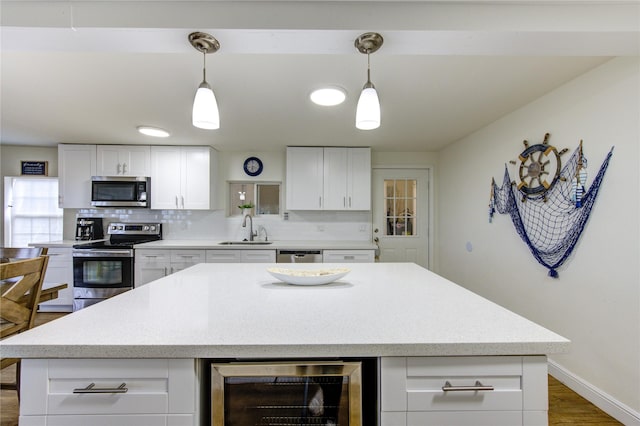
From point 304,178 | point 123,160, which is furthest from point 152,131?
point 304,178

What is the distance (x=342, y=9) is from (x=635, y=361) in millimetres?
2459

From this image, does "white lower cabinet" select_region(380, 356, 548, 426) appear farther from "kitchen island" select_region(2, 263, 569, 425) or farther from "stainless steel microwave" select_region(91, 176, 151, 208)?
"stainless steel microwave" select_region(91, 176, 151, 208)

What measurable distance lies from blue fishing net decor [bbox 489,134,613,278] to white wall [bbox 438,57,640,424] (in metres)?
0.05

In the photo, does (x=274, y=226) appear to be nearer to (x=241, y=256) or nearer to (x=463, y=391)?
(x=241, y=256)

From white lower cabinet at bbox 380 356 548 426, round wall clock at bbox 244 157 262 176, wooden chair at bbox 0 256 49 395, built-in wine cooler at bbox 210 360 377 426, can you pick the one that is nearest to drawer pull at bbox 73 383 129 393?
built-in wine cooler at bbox 210 360 377 426

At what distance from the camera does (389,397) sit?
81cm

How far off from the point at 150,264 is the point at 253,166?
187 centimetres

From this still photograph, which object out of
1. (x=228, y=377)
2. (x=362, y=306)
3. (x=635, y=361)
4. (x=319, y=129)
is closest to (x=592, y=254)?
(x=635, y=361)

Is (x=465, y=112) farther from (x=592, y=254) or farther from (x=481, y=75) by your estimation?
(x=592, y=254)

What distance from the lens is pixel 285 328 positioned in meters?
0.86

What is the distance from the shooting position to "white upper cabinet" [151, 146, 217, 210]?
3641 mm

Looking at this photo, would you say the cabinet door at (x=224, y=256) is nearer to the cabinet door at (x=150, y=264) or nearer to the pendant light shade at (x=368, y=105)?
the cabinet door at (x=150, y=264)

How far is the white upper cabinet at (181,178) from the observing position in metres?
3.64

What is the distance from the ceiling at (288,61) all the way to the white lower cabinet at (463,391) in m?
1.32
